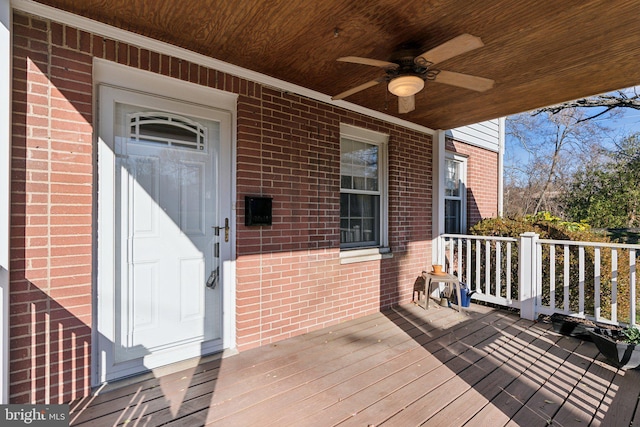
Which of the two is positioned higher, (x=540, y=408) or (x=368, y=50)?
(x=368, y=50)

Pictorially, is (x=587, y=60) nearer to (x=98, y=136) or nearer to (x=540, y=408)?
(x=540, y=408)

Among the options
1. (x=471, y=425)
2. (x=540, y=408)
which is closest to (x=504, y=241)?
(x=540, y=408)

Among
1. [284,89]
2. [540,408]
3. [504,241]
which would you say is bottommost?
[540,408]

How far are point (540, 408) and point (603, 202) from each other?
350 inches

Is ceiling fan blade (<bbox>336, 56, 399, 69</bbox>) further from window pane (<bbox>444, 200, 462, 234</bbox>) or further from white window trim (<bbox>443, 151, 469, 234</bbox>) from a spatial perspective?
white window trim (<bbox>443, 151, 469, 234</bbox>)

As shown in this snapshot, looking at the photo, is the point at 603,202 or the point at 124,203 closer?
the point at 124,203

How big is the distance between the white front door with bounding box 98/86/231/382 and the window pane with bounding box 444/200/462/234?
13.2 ft

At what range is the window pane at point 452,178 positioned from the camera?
Answer: 18.5 feet

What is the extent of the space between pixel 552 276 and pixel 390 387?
8.80 ft

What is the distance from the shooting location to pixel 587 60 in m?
2.62

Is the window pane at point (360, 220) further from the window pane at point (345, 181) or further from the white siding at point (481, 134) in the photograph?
the white siding at point (481, 134)

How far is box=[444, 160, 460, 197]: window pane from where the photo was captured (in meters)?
5.64

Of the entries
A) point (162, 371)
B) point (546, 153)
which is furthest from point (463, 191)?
point (546, 153)

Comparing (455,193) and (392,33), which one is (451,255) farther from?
(392,33)
